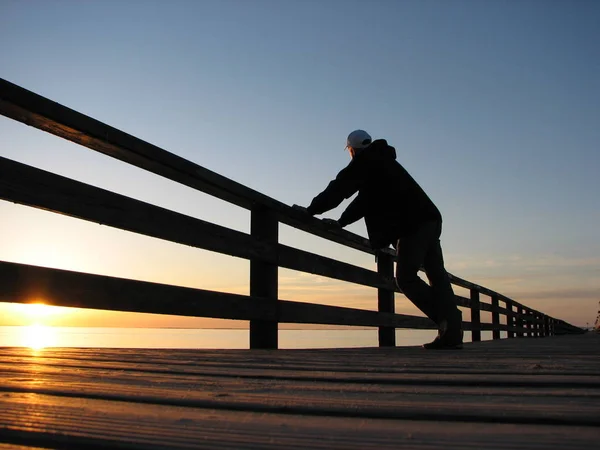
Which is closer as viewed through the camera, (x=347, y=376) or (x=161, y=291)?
(x=347, y=376)

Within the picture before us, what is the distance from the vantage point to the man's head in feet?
15.2

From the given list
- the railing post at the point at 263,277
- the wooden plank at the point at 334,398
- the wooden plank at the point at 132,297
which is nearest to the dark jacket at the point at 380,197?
the railing post at the point at 263,277

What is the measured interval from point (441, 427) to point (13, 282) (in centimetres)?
193

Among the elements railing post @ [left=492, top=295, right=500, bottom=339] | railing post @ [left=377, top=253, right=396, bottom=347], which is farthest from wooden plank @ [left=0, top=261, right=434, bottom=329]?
railing post @ [left=492, top=295, right=500, bottom=339]

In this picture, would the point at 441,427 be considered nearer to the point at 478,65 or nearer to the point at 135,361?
the point at 135,361

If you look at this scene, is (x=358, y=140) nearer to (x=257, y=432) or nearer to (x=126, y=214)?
(x=126, y=214)

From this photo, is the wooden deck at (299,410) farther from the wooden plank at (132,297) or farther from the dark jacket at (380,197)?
the dark jacket at (380,197)

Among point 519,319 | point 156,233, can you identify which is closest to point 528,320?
point 519,319

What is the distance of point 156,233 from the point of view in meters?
3.02

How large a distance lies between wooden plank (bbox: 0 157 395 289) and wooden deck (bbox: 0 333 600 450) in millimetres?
847

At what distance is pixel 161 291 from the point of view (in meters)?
3.02

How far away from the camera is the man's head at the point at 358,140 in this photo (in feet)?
15.2

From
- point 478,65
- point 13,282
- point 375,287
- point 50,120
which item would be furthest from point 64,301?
point 478,65

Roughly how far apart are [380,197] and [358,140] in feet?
1.60
